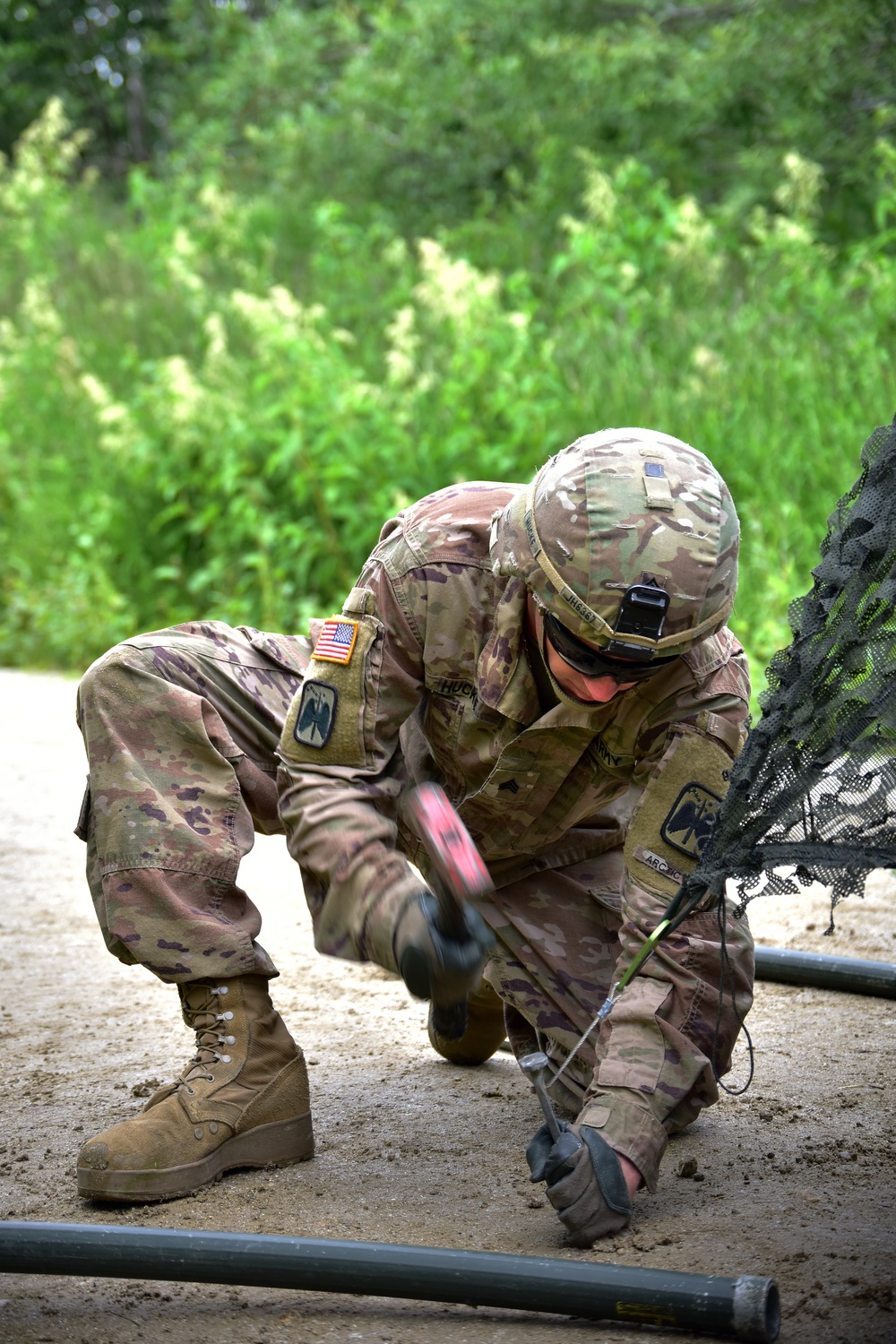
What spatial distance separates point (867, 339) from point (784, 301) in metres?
1.18

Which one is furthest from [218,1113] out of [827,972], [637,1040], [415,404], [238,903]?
[415,404]

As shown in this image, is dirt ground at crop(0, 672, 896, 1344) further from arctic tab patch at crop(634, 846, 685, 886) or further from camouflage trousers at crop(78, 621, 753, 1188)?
arctic tab patch at crop(634, 846, 685, 886)

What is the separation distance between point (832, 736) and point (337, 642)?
0.70 m

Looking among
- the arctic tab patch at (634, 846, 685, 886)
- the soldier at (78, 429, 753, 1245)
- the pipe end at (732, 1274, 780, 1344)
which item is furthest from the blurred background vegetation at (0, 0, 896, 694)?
the pipe end at (732, 1274, 780, 1344)

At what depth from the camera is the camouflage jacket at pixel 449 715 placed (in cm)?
191

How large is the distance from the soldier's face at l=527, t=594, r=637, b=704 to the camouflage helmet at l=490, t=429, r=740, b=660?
74mm

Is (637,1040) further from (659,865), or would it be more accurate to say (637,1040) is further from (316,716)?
(316,716)

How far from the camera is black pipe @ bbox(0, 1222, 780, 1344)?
1.55m

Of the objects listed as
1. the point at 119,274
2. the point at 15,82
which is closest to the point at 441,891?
the point at 119,274

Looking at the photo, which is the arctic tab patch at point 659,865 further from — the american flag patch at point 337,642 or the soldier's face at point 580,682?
the american flag patch at point 337,642

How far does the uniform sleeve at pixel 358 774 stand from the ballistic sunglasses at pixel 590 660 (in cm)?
25

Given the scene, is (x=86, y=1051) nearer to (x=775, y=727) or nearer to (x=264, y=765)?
(x=264, y=765)

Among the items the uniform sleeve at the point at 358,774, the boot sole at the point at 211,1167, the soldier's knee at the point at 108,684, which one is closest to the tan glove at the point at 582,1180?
the uniform sleeve at the point at 358,774

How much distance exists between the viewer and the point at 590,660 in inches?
74.7
